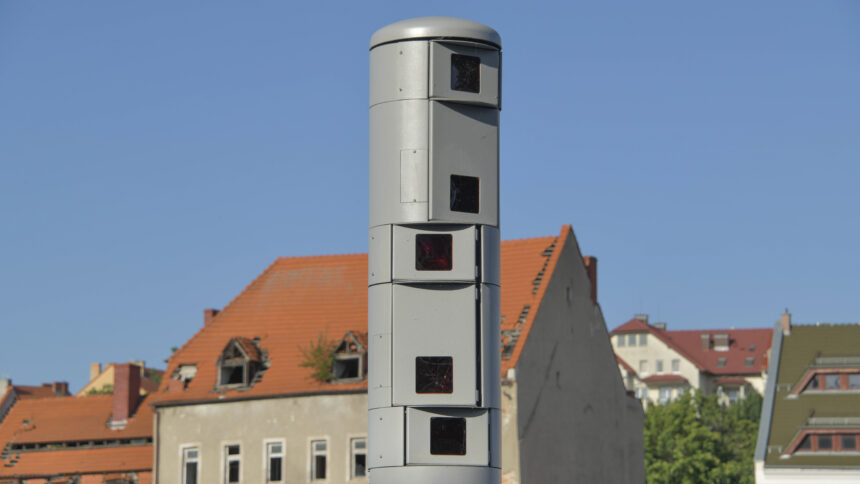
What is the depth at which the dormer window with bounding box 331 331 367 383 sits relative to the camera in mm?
49875

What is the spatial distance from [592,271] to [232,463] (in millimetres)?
14536

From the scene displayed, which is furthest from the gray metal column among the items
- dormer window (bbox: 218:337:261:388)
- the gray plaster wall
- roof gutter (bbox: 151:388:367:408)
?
dormer window (bbox: 218:337:261:388)

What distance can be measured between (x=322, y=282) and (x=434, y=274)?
33419mm

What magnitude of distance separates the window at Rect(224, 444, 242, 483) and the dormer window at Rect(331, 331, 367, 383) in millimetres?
4052

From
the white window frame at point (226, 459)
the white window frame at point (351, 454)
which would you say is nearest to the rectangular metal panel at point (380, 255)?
the white window frame at point (351, 454)

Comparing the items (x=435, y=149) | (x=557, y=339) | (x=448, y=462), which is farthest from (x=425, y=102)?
(x=557, y=339)

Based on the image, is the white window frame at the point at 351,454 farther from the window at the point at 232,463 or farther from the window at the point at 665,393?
the window at the point at 665,393

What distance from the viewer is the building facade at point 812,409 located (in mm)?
68062

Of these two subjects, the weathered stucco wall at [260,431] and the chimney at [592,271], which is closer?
the weathered stucco wall at [260,431]

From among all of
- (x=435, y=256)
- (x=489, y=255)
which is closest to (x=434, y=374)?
(x=435, y=256)

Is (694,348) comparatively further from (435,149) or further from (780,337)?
(435,149)

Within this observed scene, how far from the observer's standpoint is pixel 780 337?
247ft

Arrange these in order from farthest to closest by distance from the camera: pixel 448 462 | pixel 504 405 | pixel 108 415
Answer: pixel 108 415, pixel 504 405, pixel 448 462

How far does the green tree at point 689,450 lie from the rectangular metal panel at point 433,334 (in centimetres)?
7479
